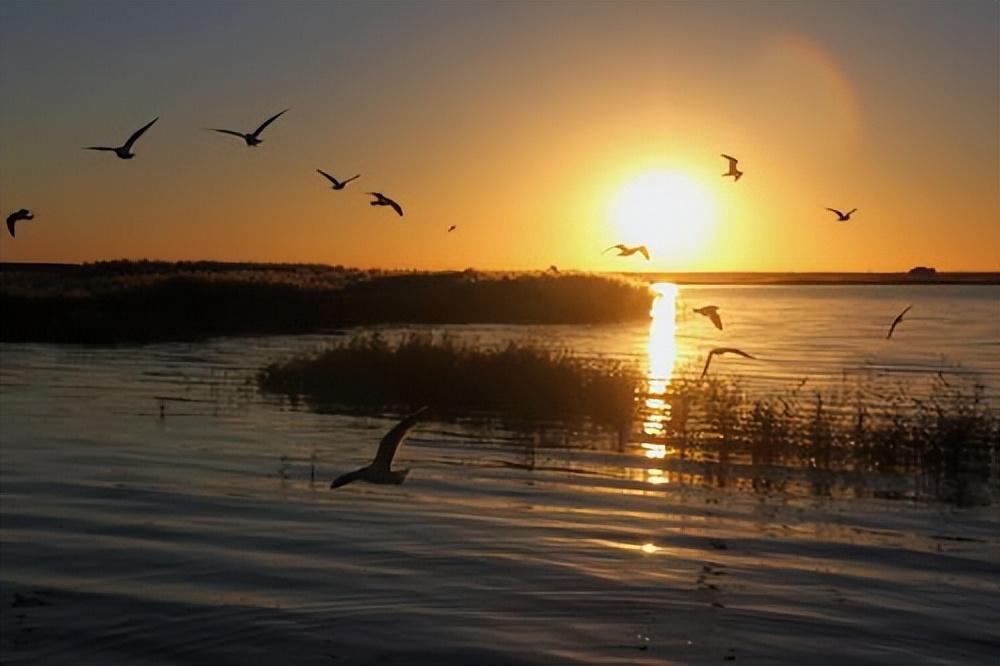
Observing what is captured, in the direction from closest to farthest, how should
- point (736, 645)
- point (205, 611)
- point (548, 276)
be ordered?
1. point (736, 645)
2. point (205, 611)
3. point (548, 276)

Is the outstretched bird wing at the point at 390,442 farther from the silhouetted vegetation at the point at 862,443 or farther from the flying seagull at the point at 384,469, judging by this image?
the silhouetted vegetation at the point at 862,443

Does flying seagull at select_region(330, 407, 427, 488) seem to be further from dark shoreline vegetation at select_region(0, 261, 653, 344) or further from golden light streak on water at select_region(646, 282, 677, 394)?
dark shoreline vegetation at select_region(0, 261, 653, 344)

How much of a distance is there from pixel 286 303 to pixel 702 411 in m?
47.3

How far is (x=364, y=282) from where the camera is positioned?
284 ft

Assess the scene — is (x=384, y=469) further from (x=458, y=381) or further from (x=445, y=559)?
(x=458, y=381)

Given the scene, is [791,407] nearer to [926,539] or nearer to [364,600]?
[926,539]

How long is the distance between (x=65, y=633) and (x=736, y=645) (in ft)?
21.8

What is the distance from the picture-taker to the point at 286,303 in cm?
7362

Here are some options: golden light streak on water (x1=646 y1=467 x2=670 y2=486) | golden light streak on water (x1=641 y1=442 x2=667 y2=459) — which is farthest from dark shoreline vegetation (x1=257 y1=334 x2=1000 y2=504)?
golden light streak on water (x1=646 y1=467 x2=670 y2=486)

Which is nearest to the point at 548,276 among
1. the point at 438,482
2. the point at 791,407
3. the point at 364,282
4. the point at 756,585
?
the point at 364,282

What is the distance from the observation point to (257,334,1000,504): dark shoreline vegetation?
22109mm

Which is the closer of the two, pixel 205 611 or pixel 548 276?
pixel 205 611

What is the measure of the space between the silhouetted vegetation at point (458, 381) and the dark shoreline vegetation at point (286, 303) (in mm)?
24981

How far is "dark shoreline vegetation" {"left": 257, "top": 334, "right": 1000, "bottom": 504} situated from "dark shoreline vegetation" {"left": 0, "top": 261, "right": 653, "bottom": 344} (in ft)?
86.5
